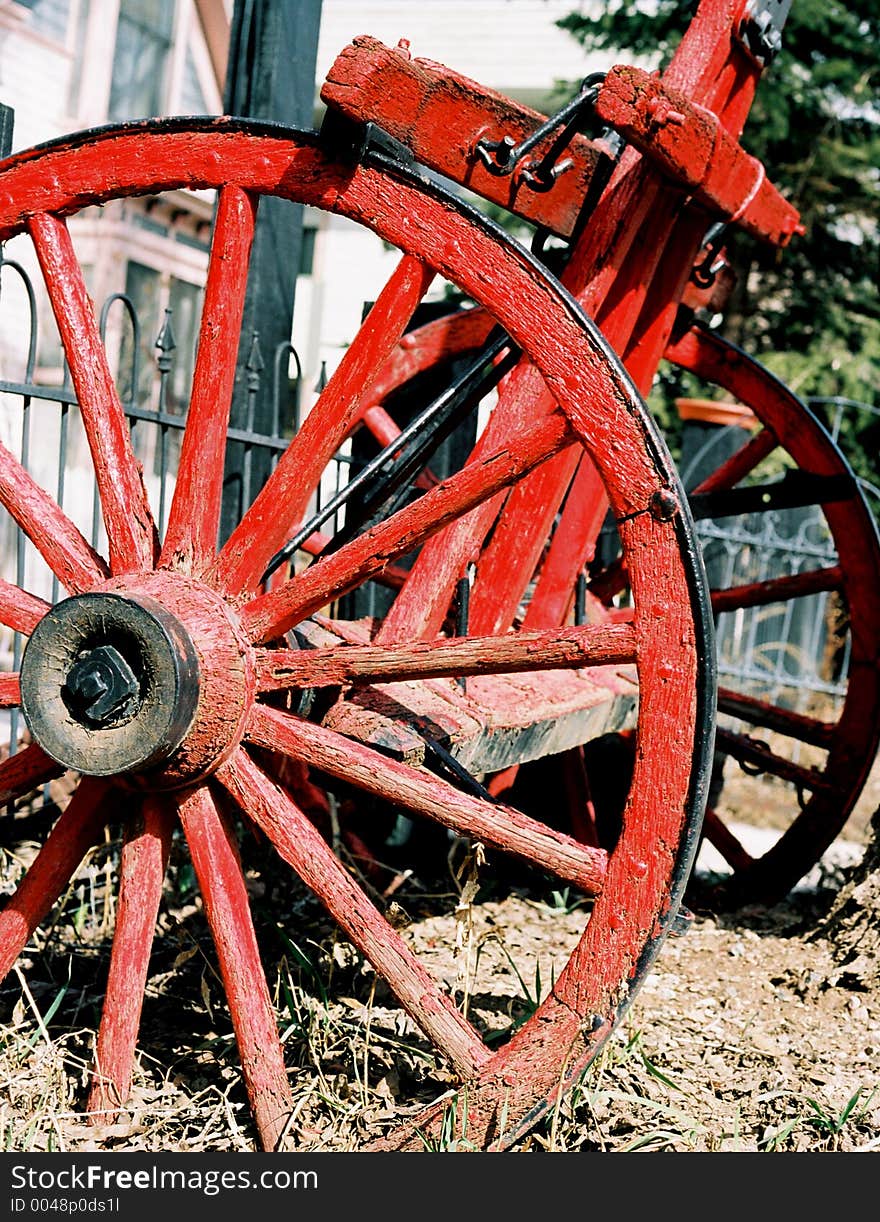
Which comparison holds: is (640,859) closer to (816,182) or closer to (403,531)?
(403,531)

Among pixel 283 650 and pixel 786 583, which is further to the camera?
pixel 786 583

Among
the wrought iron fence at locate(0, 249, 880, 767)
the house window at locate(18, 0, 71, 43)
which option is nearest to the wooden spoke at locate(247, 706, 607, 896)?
the wrought iron fence at locate(0, 249, 880, 767)

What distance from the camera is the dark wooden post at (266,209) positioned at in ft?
12.8

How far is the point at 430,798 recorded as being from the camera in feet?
6.29

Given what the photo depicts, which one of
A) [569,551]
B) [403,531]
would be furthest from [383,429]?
[403,531]

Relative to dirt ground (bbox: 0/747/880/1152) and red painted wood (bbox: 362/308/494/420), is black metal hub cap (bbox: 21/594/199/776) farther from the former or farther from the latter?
red painted wood (bbox: 362/308/494/420)

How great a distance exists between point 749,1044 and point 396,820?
129cm

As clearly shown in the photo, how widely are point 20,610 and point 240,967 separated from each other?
2.44 feet

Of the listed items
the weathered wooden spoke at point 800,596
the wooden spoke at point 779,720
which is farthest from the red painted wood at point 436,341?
the wooden spoke at point 779,720

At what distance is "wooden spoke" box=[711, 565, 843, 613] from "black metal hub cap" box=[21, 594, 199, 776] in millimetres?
2159

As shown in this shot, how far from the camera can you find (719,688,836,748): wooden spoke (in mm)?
3504

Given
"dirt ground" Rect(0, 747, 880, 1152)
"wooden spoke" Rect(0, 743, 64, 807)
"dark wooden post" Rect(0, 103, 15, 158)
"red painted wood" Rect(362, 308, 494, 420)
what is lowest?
"dirt ground" Rect(0, 747, 880, 1152)

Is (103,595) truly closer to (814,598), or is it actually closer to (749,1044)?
(749,1044)
